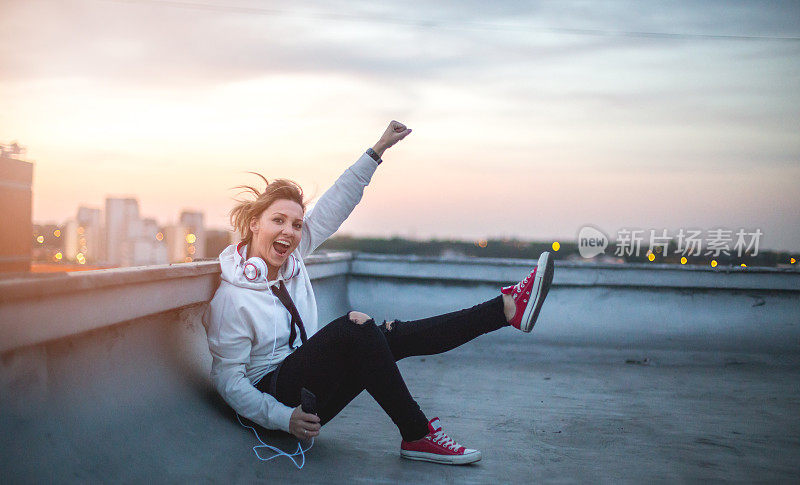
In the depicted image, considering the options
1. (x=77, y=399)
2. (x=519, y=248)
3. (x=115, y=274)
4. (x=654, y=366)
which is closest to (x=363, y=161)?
(x=115, y=274)

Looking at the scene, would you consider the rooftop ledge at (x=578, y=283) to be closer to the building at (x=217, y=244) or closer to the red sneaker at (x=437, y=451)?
the building at (x=217, y=244)

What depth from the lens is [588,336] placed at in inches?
238

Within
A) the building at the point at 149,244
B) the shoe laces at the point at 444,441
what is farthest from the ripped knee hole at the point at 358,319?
the building at the point at 149,244

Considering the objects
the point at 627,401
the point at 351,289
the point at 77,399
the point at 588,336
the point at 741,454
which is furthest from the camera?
the point at 351,289

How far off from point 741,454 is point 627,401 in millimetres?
1089

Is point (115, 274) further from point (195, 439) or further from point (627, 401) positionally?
point (627, 401)

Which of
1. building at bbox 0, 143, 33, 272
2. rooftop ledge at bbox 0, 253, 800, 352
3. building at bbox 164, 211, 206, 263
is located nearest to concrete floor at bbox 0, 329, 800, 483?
rooftop ledge at bbox 0, 253, 800, 352

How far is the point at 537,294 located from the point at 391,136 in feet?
3.31

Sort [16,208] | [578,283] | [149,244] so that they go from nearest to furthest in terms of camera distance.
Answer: [578,283] → [16,208] → [149,244]

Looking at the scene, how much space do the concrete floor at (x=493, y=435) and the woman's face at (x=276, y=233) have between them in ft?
2.03

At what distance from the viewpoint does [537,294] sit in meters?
2.99

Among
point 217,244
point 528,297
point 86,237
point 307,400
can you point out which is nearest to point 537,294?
point 528,297

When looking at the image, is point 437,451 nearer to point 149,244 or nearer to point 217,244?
point 217,244

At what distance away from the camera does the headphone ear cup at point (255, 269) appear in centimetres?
267
